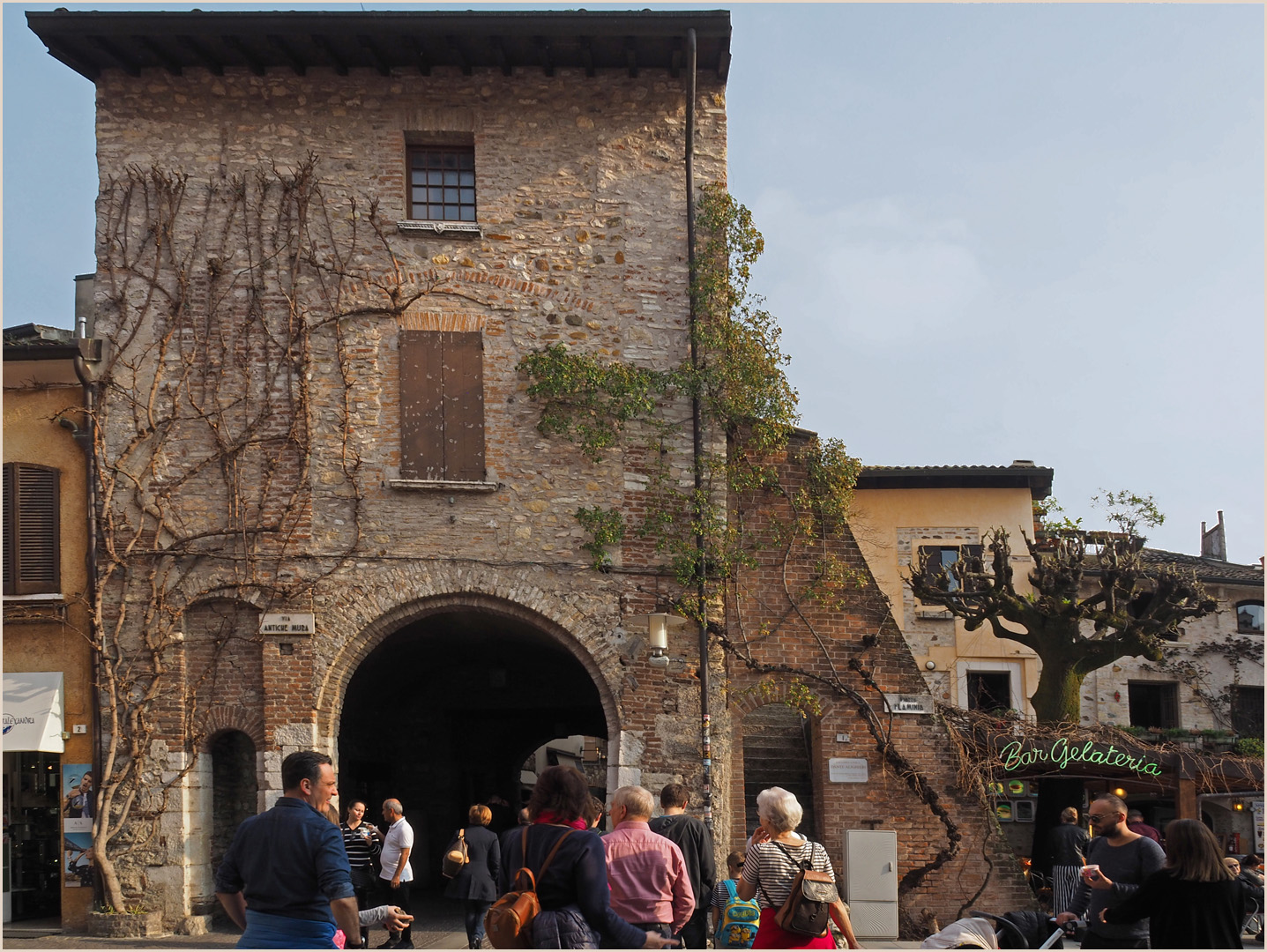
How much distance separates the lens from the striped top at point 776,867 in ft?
20.8

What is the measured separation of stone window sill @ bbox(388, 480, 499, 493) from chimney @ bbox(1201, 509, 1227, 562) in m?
23.2

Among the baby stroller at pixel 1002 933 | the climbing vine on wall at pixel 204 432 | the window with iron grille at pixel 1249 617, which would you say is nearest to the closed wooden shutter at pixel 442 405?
the climbing vine on wall at pixel 204 432

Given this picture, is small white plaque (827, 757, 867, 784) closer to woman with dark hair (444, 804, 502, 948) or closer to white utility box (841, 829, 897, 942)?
white utility box (841, 829, 897, 942)

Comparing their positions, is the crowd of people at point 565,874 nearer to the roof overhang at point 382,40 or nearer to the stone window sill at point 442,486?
the stone window sill at point 442,486

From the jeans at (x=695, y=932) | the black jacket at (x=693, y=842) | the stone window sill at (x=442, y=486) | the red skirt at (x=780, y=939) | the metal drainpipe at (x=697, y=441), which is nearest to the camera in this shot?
the red skirt at (x=780, y=939)

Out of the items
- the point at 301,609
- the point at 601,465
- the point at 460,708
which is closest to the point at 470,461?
the point at 601,465

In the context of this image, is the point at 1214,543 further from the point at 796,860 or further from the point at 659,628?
the point at 796,860

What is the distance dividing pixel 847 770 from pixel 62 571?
31.0ft

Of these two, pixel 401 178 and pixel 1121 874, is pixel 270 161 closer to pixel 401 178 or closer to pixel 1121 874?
pixel 401 178

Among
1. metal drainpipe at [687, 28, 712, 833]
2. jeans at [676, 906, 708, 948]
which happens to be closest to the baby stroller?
jeans at [676, 906, 708, 948]

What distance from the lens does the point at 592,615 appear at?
13883 millimetres

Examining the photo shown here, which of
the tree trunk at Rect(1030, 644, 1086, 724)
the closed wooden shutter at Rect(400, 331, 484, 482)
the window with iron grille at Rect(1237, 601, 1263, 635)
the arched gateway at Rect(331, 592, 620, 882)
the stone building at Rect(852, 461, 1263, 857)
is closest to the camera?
the closed wooden shutter at Rect(400, 331, 484, 482)

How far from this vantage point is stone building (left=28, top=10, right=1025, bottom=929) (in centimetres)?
1378

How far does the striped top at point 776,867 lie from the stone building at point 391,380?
7.24 meters
